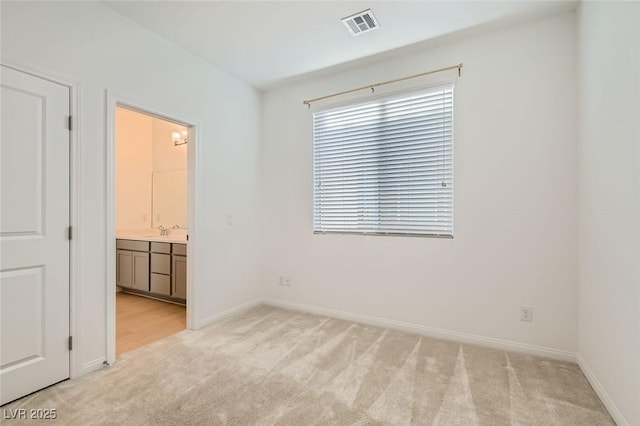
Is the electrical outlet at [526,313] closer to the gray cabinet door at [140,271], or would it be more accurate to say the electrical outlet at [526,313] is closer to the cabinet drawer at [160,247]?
the cabinet drawer at [160,247]

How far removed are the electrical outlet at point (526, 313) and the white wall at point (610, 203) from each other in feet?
1.05

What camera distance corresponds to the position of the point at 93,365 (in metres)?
2.24

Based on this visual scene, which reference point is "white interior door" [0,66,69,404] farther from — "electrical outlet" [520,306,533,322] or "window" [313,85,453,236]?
"electrical outlet" [520,306,533,322]

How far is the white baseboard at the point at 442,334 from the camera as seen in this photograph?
8.06 ft

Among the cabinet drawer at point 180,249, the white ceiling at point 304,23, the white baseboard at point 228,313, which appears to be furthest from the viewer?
the cabinet drawer at point 180,249

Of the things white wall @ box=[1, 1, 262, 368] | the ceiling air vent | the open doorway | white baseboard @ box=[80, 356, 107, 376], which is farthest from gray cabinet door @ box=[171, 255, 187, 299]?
the ceiling air vent

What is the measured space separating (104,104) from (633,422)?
3.88m

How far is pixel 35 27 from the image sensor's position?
6.37 feet

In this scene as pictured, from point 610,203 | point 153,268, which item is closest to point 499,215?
point 610,203

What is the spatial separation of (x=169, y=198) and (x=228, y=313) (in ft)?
7.86

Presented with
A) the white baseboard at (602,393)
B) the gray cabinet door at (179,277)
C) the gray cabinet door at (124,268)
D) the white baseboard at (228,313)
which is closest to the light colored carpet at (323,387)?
the white baseboard at (602,393)

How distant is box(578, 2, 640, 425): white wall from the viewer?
1556 mm

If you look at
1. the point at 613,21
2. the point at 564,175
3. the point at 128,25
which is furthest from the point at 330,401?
the point at 128,25

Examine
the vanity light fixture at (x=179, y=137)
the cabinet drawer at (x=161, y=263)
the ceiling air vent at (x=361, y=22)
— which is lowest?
the cabinet drawer at (x=161, y=263)
